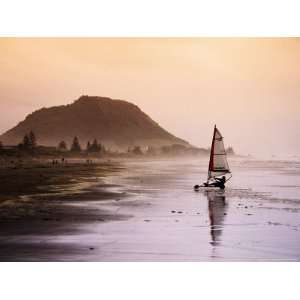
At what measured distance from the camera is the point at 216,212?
3.74m

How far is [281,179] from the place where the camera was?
3.80 meters

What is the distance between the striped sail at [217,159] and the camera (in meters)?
3.81

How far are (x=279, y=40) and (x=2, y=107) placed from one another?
2094 mm

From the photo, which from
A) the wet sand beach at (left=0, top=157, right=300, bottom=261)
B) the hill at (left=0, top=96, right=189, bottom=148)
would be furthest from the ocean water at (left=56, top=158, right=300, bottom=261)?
the hill at (left=0, top=96, right=189, bottom=148)

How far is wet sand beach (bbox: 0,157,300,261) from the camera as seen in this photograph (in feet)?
11.7

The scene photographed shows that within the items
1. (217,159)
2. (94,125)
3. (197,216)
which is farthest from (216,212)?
(94,125)

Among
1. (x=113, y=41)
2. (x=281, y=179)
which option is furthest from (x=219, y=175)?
(x=113, y=41)

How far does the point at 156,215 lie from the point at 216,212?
0.43m

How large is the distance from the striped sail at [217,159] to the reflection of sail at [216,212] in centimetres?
15
